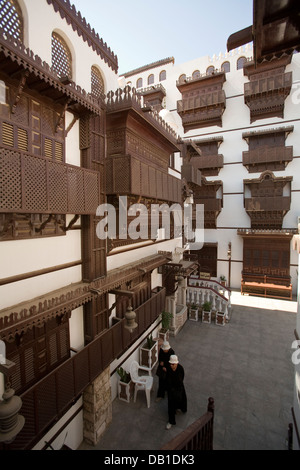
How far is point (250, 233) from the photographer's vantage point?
20844mm

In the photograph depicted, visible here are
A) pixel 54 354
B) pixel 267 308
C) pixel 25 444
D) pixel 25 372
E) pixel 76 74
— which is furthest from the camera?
pixel 267 308

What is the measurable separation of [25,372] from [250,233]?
1955cm

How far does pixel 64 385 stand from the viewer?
5.98 m

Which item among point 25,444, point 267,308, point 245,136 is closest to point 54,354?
point 25,444

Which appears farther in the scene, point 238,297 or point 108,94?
point 238,297

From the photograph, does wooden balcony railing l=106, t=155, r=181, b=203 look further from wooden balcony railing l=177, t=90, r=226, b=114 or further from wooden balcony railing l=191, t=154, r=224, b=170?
wooden balcony railing l=177, t=90, r=226, b=114

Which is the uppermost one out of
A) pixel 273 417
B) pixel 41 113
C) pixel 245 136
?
pixel 245 136

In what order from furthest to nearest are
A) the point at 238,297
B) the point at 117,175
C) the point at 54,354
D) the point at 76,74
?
1. the point at 238,297
2. the point at 117,175
3. the point at 76,74
4. the point at 54,354

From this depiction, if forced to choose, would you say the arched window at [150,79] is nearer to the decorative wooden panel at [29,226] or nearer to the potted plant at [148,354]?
the decorative wooden panel at [29,226]

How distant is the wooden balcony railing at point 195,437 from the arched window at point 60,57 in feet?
28.2

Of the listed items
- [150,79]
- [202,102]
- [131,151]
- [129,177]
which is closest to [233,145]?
[202,102]

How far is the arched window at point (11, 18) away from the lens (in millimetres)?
5168

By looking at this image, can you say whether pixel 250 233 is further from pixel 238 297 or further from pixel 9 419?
pixel 9 419

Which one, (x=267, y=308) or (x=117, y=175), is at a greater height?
(x=117, y=175)
